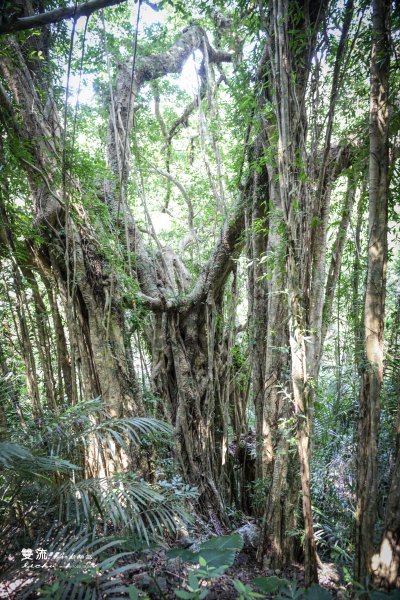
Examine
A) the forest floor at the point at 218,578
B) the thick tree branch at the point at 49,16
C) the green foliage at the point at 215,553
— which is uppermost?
the thick tree branch at the point at 49,16

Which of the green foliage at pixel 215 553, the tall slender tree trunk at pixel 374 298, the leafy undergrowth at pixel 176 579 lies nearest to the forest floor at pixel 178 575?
the leafy undergrowth at pixel 176 579

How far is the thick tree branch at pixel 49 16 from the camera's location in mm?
1594

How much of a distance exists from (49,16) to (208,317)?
3048 mm

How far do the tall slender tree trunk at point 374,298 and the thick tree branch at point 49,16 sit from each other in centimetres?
122

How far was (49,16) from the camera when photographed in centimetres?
161

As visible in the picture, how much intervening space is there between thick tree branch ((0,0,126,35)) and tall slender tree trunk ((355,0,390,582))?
1.22 m

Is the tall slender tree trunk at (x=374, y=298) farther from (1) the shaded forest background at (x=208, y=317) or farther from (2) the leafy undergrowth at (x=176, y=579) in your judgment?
(2) the leafy undergrowth at (x=176, y=579)

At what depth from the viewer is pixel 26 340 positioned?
8.48 feet

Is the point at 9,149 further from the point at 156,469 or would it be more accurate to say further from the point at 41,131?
the point at 156,469

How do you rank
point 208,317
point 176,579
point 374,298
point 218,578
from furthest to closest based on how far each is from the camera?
point 208,317
point 218,578
point 176,579
point 374,298

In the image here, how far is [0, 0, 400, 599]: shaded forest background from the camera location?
1.79 metres

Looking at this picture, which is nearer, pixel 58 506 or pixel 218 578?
pixel 58 506

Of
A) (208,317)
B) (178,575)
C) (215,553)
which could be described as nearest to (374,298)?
(215,553)

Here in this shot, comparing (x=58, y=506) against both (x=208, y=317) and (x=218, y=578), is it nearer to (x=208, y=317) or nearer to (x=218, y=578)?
(x=218, y=578)
